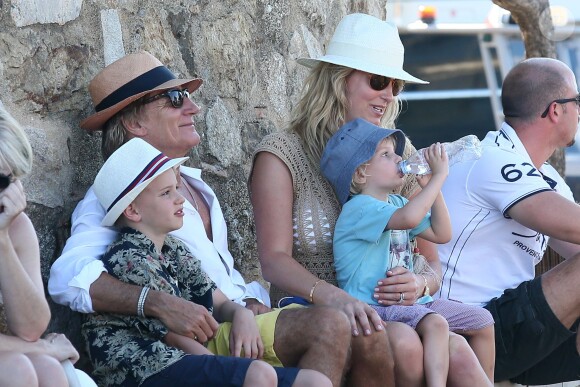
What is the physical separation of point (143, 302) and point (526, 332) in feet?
5.86

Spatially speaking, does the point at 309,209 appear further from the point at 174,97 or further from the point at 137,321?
the point at 137,321

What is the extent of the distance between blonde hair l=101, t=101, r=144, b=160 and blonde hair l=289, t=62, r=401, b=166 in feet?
2.02

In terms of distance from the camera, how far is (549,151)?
4.86 metres

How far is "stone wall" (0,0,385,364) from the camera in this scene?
12.4 ft

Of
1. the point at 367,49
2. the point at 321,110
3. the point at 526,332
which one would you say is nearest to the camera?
the point at 321,110

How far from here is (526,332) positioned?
15.0 feet

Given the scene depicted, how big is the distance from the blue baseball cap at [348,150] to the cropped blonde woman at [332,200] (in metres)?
0.13

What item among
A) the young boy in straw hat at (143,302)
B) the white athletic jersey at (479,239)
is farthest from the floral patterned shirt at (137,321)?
the white athletic jersey at (479,239)

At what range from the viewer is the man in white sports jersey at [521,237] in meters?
4.47

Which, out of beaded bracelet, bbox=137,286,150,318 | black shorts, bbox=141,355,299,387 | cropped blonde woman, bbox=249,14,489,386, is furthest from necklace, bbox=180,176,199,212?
black shorts, bbox=141,355,299,387

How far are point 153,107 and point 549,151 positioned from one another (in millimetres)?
1708

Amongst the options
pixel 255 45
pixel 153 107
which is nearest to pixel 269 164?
pixel 153 107

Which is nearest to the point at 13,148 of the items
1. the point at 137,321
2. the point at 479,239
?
the point at 137,321

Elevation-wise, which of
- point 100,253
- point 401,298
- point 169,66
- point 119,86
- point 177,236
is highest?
point 119,86
